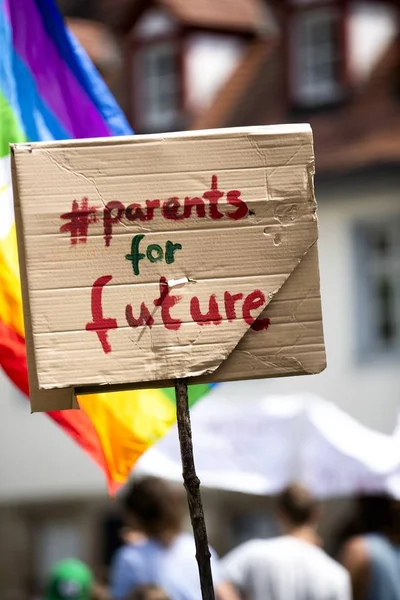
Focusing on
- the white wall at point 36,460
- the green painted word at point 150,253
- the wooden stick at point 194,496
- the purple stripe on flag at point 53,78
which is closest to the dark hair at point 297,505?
the purple stripe on flag at point 53,78

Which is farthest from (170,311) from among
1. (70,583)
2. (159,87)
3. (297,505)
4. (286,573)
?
(159,87)

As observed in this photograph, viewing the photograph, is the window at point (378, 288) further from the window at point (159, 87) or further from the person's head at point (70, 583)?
the person's head at point (70, 583)

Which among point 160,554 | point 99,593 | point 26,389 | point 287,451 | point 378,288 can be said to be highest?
point 378,288

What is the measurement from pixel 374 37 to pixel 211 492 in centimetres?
574

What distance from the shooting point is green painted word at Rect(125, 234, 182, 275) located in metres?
3.38

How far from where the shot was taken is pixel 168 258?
3.39 meters

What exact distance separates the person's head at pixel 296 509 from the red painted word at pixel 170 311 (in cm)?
248

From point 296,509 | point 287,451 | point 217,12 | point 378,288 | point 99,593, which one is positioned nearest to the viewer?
point 296,509

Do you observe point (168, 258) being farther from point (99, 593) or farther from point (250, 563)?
point (99, 593)

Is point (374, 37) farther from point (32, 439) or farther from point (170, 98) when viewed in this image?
point (32, 439)

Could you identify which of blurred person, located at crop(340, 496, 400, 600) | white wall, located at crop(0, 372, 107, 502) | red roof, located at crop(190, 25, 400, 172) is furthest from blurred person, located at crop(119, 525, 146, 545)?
white wall, located at crop(0, 372, 107, 502)

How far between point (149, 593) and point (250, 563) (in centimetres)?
63

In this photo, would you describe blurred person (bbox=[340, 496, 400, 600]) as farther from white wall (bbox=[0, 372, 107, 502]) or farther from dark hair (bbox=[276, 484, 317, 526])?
white wall (bbox=[0, 372, 107, 502])

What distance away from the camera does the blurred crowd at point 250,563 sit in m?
5.33
